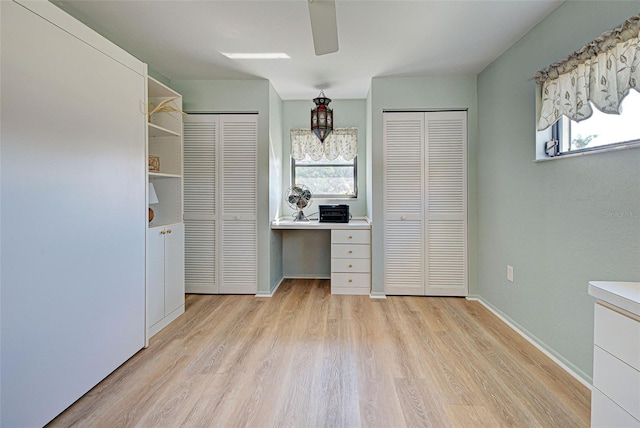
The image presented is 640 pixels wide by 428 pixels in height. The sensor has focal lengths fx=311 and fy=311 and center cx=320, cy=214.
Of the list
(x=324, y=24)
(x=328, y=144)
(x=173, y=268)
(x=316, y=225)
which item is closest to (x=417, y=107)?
(x=328, y=144)

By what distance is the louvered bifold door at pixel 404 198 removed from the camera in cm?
344

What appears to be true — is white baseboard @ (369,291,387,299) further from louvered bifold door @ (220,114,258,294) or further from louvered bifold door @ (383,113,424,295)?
louvered bifold door @ (220,114,258,294)

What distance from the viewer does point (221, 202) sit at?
11.5ft

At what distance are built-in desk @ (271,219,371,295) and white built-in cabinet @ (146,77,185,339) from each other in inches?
42.8

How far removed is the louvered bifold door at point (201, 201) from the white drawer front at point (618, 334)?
325 centimetres

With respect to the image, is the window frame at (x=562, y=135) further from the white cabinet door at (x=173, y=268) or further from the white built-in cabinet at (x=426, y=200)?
the white cabinet door at (x=173, y=268)

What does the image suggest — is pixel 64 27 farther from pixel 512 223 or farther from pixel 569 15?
pixel 512 223

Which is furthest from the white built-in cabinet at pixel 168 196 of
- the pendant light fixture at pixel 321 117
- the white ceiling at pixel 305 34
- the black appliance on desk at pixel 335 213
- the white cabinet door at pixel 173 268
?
the black appliance on desk at pixel 335 213

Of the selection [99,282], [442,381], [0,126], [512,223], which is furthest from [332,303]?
[0,126]

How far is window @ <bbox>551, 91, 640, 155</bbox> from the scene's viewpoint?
5.21 ft

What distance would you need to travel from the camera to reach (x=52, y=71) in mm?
1527

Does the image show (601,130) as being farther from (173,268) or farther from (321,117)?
(173,268)

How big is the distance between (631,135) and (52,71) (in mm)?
2918

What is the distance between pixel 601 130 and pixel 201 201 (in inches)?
136
